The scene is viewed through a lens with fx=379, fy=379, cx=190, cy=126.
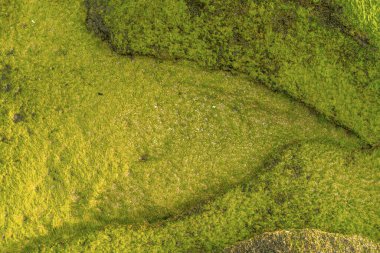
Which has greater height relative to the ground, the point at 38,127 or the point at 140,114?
the point at 140,114

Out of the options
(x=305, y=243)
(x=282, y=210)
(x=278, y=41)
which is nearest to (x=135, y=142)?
(x=282, y=210)

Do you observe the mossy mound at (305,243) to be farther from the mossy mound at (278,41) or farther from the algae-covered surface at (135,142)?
the mossy mound at (278,41)

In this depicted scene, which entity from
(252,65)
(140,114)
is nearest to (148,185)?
(140,114)

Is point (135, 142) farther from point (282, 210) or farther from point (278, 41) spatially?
point (278, 41)

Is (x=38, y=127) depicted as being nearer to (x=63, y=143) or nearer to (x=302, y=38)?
(x=63, y=143)

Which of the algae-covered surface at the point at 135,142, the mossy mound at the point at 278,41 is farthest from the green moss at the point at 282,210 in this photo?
the mossy mound at the point at 278,41

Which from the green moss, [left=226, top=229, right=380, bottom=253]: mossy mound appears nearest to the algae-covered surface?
the green moss
